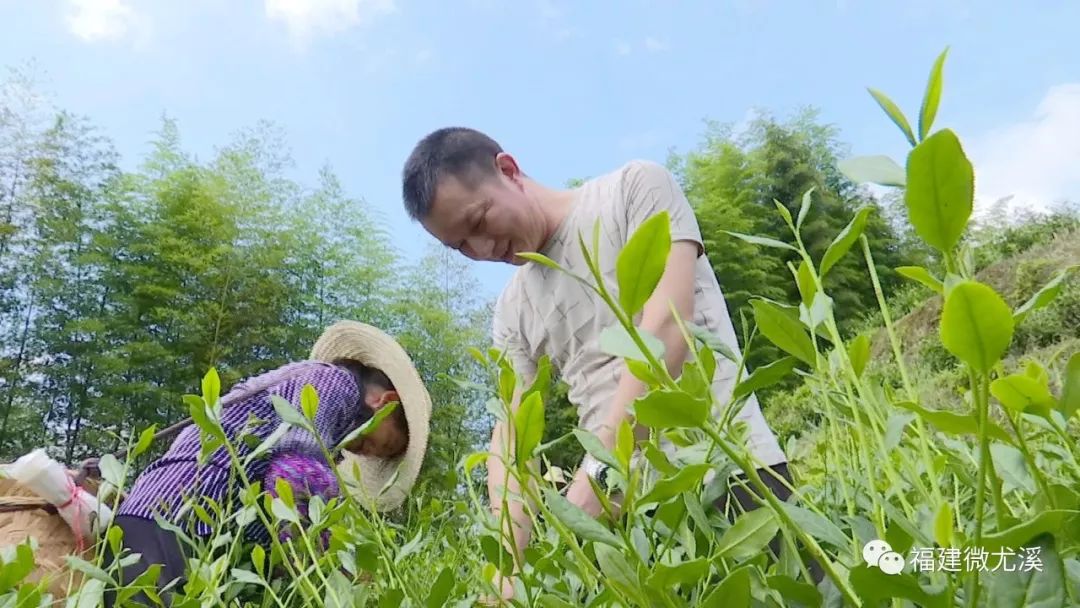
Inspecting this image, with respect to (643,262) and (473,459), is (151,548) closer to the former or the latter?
(473,459)

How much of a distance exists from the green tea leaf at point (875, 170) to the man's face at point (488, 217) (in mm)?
809

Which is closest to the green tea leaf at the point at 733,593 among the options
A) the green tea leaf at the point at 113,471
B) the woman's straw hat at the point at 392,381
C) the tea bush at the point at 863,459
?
the tea bush at the point at 863,459

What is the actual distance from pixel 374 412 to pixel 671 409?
141 centimetres

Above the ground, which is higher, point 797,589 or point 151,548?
point 797,589

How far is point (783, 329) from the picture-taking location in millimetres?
175

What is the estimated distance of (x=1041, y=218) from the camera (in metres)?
5.82

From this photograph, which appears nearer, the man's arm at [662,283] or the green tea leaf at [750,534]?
the green tea leaf at [750,534]

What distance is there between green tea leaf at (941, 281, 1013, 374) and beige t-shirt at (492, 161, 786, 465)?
0.66m

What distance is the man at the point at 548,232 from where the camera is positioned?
868mm

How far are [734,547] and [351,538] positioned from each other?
0.66ft

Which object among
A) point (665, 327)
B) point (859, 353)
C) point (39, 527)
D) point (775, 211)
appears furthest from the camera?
point (775, 211)

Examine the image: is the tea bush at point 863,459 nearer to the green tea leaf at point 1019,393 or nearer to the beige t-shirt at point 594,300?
the green tea leaf at point 1019,393

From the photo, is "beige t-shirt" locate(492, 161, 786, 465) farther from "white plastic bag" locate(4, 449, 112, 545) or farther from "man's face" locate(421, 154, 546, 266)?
"white plastic bag" locate(4, 449, 112, 545)

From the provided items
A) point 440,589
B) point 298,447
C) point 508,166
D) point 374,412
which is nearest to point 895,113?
point 440,589
